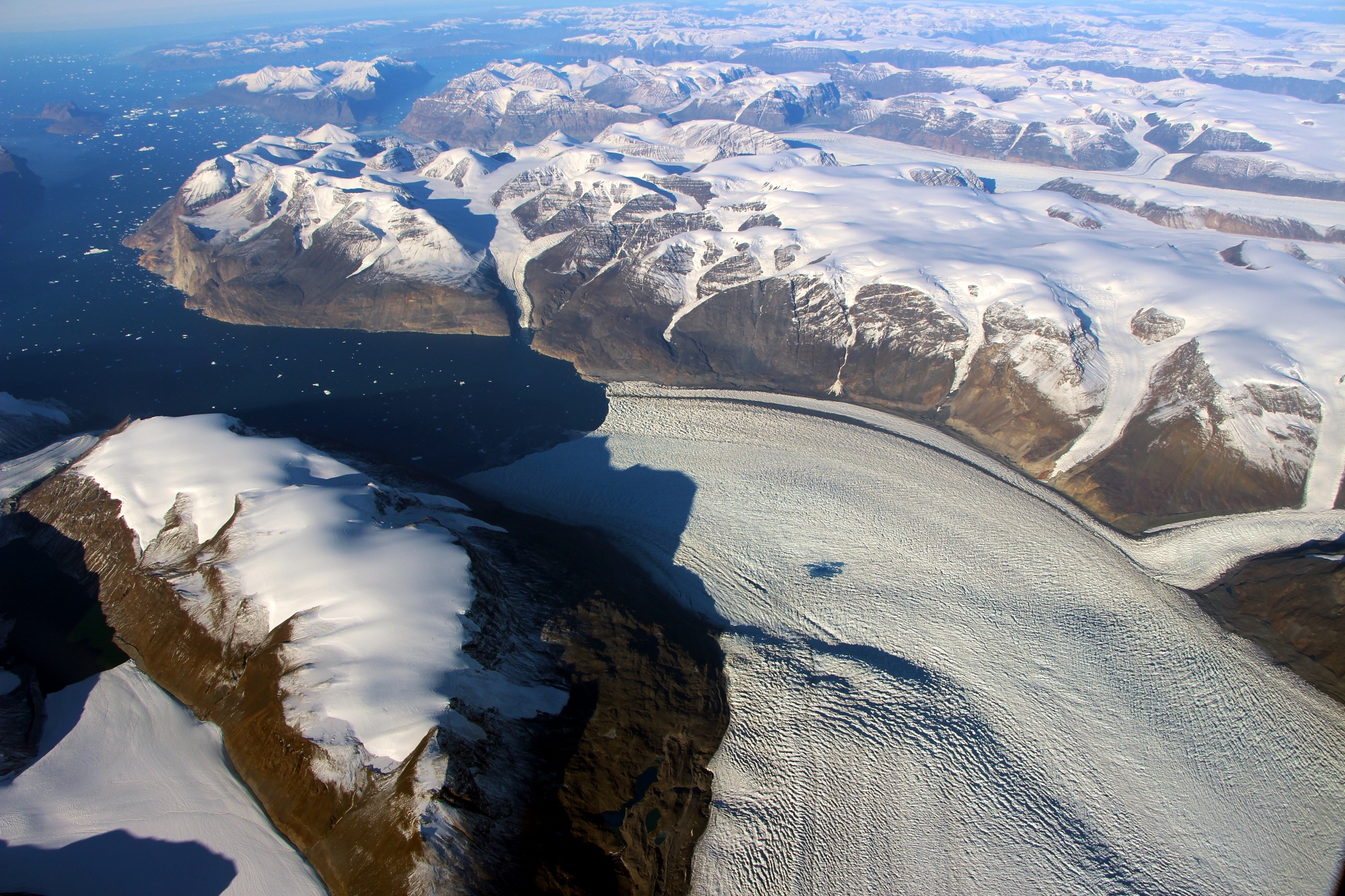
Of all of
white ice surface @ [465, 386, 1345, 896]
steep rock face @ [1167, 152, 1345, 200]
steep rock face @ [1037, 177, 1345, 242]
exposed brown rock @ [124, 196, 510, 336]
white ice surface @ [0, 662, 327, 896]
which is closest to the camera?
white ice surface @ [0, 662, 327, 896]

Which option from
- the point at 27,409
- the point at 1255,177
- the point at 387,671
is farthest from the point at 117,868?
the point at 1255,177

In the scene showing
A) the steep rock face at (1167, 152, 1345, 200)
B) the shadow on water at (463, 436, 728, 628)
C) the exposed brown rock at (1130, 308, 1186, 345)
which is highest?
the steep rock face at (1167, 152, 1345, 200)

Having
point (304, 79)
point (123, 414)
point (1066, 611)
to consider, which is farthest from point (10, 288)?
point (304, 79)

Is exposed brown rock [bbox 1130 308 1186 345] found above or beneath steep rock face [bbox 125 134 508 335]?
above

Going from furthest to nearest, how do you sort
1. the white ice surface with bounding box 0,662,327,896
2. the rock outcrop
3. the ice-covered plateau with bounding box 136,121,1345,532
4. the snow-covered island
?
the rock outcrop → the ice-covered plateau with bounding box 136,121,1345,532 → the snow-covered island → the white ice surface with bounding box 0,662,327,896

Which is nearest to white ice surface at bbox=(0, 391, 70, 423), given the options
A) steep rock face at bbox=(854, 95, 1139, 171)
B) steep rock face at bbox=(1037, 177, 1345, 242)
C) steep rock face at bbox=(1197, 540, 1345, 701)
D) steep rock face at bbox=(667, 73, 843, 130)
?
steep rock face at bbox=(1197, 540, 1345, 701)

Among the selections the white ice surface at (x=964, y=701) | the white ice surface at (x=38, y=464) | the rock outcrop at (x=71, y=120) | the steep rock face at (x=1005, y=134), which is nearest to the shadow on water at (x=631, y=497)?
the white ice surface at (x=964, y=701)

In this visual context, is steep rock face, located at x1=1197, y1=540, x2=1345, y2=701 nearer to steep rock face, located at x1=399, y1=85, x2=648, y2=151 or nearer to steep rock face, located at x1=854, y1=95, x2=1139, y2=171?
steep rock face, located at x1=854, y1=95, x2=1139, y2=171

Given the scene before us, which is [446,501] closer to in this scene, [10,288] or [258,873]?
[258,873]
